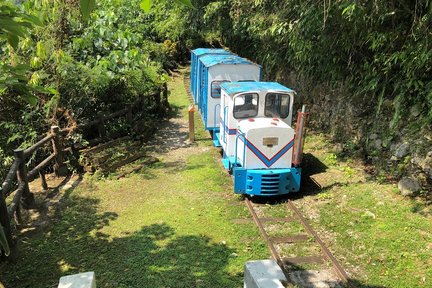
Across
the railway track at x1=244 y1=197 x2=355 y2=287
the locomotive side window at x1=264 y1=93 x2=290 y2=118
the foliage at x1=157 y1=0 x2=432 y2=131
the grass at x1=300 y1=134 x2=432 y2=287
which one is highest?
the foliage at x1=157 y1=0 x2=432 y2=131

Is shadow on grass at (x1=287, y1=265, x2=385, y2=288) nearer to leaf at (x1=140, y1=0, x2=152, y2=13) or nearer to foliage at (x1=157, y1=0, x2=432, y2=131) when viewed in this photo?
foliage at (x1=157, y1=0, x2=432, y2=131)

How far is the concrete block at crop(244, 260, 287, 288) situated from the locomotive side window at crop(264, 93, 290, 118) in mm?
6854

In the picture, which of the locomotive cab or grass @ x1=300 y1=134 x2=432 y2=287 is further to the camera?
the locomotive cab

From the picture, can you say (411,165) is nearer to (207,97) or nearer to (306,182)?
(306,182)

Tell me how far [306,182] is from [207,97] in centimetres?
469

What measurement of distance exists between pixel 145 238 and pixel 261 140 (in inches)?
140

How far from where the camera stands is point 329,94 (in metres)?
12.7

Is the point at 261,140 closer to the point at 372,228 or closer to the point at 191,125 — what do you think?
the point at 372,228

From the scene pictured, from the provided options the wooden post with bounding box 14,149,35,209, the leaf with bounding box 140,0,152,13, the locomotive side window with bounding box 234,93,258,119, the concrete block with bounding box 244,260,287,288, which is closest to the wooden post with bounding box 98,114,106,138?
the wooden post with bounding box 14,149,35,209

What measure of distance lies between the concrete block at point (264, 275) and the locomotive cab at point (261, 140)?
5403mm

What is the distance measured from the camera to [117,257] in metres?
6.55

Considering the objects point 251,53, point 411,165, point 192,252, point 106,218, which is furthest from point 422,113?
point 251,53

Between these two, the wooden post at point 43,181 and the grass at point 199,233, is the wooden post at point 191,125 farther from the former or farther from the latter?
the wooden post at point 43,181

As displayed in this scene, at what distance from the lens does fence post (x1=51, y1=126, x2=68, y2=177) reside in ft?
31.0
